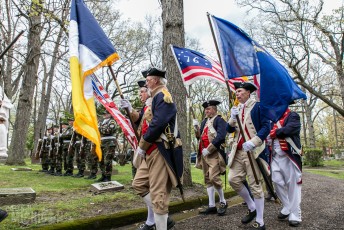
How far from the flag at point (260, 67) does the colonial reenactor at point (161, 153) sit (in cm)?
146

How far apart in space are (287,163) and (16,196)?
15.8 feet

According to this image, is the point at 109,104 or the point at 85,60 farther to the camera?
the point at 109,104

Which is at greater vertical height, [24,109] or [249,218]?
[24,109]

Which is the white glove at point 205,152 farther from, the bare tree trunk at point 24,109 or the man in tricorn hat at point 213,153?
the bare tree trunk at point 24,109

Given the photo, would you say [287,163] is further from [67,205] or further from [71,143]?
[71,143]

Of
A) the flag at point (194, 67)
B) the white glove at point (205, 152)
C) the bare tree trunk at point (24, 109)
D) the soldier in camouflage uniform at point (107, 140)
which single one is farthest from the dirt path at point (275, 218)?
the bare tree trunk at point (24, 109)

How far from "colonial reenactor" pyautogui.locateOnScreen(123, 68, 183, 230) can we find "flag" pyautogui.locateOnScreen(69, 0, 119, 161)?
0.70 m

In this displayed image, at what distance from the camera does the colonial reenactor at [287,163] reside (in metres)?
5.38

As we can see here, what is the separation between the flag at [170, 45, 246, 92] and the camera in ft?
20.8

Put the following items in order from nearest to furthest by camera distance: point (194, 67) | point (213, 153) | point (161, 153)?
point (161, 153) → point (213, 153) → point (194, 67)

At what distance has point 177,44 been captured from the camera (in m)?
7.71

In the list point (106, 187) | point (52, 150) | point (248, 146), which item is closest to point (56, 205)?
point (106, 187)

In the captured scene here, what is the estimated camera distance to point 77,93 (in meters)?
4.09

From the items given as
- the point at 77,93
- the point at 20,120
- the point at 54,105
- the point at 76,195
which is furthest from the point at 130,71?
the point at 77,93
